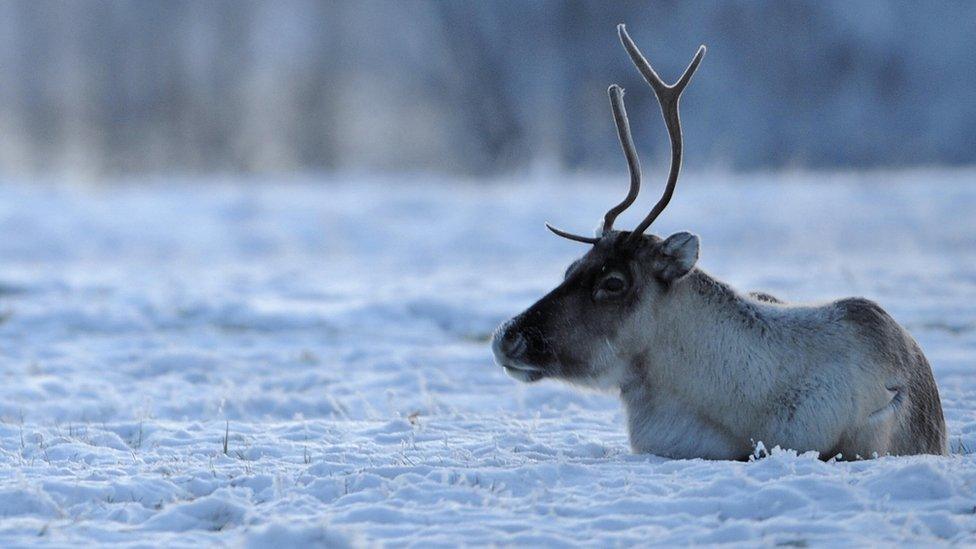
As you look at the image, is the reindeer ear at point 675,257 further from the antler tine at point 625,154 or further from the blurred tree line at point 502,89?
the blurred tree line at point 502,89

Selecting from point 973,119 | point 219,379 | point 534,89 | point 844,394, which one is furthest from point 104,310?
point 973,119

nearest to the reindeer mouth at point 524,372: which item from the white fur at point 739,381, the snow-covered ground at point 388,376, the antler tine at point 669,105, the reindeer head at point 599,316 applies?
the reindeer head at point 599,316

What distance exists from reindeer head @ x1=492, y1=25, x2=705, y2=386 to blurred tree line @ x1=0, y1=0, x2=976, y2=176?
24.0m

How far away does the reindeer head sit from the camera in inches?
199

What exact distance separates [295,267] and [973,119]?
2364cm

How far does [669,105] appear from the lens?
5449 mm

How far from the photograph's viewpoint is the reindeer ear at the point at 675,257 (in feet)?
16.2

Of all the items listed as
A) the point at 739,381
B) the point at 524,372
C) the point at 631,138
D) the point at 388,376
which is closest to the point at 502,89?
the point at 388,376

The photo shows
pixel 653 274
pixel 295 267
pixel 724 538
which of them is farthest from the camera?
pixel 295 267

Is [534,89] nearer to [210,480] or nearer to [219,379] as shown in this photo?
[219,379]

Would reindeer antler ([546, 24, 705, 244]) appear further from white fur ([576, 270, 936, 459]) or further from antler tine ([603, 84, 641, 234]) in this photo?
white fur ([576, 270, 936, 459])

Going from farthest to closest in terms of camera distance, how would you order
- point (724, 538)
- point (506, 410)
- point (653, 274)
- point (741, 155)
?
point (741, 155) < point (506, 410) < point (653, 274) < point (724, 538)

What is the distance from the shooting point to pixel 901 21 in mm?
34594

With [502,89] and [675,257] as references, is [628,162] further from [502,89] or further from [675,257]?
[502,89]
